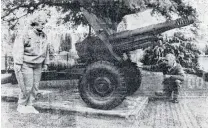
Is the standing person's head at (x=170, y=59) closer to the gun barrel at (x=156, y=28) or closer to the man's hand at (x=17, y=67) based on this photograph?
the gun barrel at (x=156, y=28)

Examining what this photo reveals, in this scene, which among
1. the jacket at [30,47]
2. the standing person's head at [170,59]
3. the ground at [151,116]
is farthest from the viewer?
the standing person's head at [170,59]

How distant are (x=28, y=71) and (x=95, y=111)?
122 centimetres

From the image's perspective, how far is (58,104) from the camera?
6.66 metres

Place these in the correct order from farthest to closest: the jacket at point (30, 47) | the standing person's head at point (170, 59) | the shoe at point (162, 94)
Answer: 1. the shoe at point (162, 94)
2. the standing person's head at point (170, 59)
3. the jacket at point (30, 47)

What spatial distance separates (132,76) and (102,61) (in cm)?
63

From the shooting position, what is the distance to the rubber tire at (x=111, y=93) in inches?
247

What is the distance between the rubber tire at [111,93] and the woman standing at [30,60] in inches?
28.1

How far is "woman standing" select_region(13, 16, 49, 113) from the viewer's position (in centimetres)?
648

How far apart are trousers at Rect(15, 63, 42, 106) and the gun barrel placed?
4.25 feet

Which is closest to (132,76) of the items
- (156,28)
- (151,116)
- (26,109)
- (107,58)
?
(107,58)

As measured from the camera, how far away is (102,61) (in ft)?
20.9

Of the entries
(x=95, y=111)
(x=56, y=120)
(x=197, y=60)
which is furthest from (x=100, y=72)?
(x=197, y=60)

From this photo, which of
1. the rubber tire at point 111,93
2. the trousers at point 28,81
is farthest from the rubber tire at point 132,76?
the trousers at point 28,81

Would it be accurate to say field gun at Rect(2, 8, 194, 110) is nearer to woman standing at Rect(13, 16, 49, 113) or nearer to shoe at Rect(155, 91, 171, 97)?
woman standing at Rect(13, 16, 49, 113)
